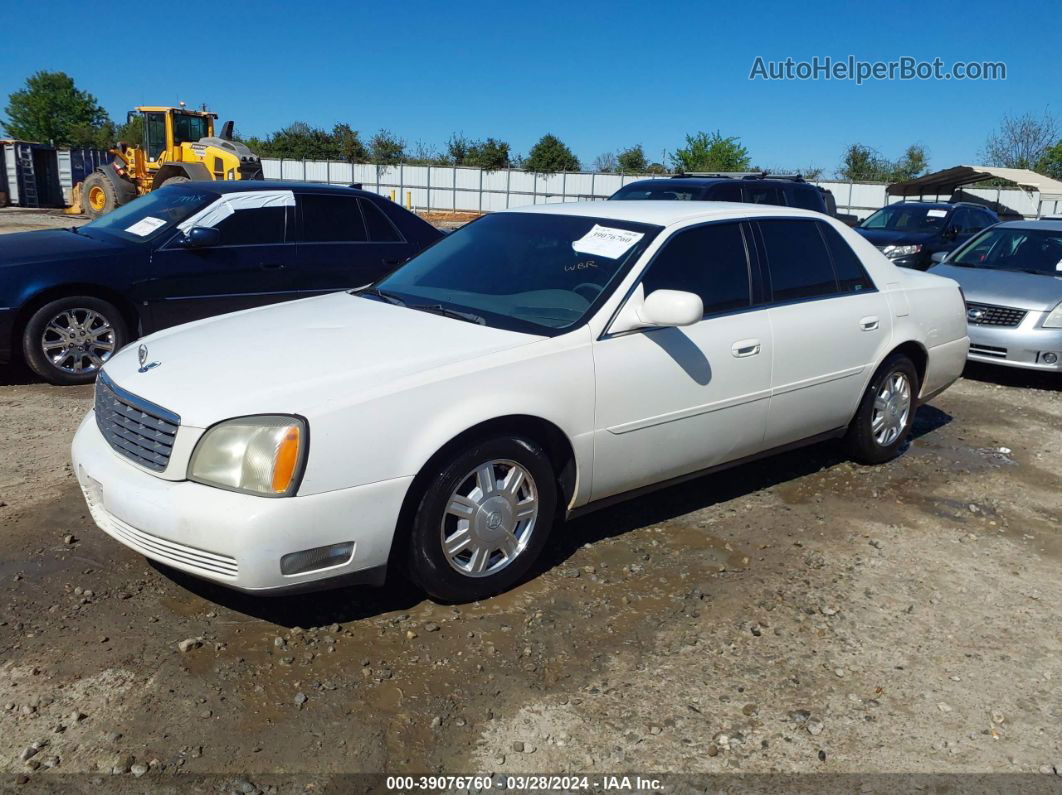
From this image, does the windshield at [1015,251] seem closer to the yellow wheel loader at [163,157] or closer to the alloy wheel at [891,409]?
the alloy wheel at [891,409]

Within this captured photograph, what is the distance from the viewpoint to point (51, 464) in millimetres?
5035

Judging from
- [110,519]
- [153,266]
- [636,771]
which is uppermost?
[153,266]

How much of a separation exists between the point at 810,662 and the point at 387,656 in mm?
1586

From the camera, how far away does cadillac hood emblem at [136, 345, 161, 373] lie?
11.7 feet

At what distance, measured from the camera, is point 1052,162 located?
50.1 metres

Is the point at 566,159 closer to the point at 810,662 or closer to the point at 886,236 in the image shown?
the point at 886,236

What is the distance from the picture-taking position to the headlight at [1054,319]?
7961 millimetres

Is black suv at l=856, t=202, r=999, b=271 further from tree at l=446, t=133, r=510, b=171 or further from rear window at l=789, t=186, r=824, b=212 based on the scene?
tree at l=446, t=133, r=510, b=171

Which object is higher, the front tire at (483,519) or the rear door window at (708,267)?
the rear door window at (708,267)

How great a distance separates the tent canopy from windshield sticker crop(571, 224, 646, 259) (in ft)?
70.1

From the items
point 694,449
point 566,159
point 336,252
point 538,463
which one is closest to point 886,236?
point 336,252

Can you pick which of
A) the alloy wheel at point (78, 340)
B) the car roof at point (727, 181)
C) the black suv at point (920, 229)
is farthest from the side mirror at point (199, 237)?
the black suv at point (920, 229)

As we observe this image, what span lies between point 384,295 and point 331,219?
3.59m

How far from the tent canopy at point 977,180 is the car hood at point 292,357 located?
22.3 m
